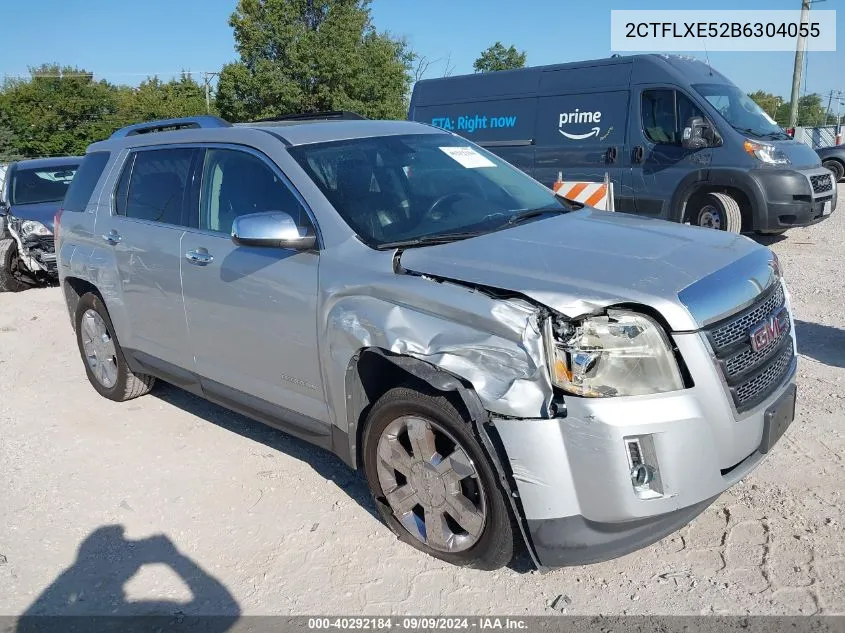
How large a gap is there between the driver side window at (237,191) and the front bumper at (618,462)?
66.7 inches

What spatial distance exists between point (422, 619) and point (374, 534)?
679mm

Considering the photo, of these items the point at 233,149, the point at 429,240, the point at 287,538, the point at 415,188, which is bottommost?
the point at 287,538

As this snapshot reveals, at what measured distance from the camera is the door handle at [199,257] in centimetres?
410

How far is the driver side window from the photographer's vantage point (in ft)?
12.6

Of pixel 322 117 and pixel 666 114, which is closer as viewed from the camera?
pixel 322 117

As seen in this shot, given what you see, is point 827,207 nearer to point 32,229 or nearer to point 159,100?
point 32,229

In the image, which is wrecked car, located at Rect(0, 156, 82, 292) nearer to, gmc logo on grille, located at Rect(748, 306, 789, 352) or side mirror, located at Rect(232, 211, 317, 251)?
side mirror, located at Rect(232, 211, 317, 251)

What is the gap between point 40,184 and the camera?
35.8 ft

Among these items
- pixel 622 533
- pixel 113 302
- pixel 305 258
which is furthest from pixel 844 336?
pixel 113 302

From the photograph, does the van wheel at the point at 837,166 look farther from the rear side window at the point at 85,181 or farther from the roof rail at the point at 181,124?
the rear side window at the point at 85,181

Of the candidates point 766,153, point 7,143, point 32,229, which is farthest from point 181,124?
point 7,143

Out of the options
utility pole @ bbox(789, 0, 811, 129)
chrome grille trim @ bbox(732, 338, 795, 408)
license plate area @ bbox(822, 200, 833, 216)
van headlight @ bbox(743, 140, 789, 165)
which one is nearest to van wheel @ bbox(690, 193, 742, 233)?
van headlight @ bbox(743, 140, 789, 165)

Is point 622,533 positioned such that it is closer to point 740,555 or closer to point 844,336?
point 740,555

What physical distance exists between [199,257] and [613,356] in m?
2.42
